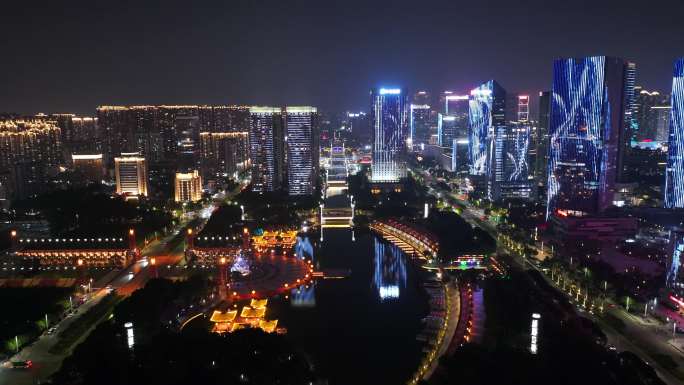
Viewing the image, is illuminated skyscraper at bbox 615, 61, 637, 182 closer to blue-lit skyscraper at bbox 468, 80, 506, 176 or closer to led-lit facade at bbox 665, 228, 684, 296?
blue-lit skyscraper at bbox 468, 80, 506, 176

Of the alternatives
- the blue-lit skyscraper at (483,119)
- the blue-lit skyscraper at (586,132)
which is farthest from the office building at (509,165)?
the blue-lit skyscraper at (586,132)

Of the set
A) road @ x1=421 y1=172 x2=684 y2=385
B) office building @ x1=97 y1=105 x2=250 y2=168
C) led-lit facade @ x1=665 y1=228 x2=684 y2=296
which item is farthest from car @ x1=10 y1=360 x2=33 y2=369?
office building @ x1=97 y1=105 x2=250 y2=168

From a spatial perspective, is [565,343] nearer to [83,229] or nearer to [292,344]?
[292,344]

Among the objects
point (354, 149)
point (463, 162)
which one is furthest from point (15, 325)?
point (354, 149)

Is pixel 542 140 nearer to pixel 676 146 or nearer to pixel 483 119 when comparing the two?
pixel 483 119

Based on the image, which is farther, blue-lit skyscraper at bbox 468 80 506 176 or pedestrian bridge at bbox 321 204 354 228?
blue-lit skyscraper at bbox 468 80 506 176

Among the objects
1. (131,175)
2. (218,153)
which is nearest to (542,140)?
(218,153)
